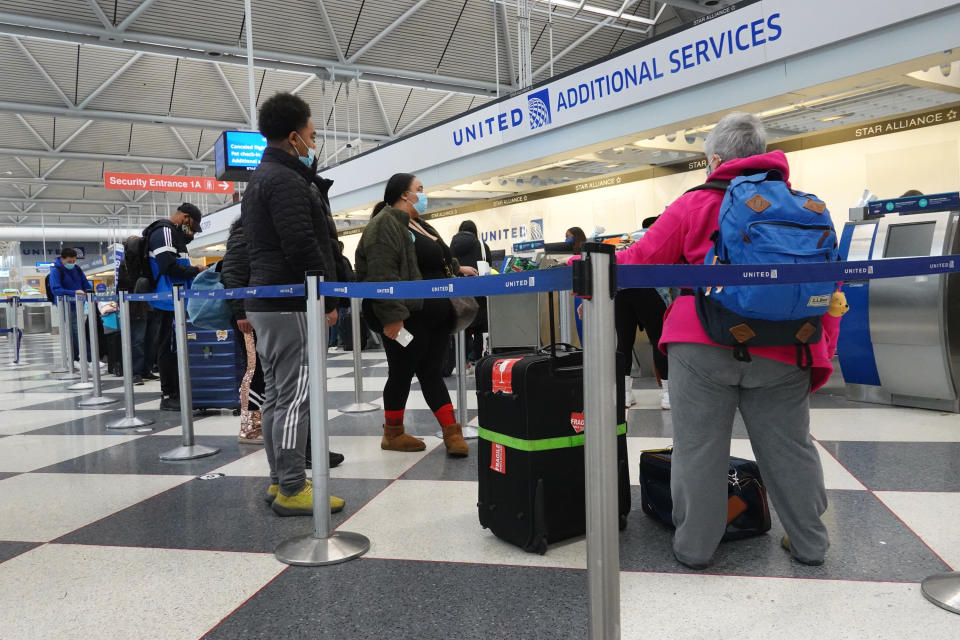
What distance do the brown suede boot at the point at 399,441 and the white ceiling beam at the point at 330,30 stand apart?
1114 centimetres

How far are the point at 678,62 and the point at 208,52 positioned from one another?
1075 centimetres

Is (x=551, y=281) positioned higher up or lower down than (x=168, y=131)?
lower down

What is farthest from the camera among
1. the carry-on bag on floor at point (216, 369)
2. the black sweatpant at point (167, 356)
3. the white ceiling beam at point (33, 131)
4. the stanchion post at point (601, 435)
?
the white ceiling beam at point (33, 131)

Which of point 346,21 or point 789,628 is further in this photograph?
point 346,21

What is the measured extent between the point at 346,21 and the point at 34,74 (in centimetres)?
700

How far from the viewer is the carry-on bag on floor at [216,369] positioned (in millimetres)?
4961

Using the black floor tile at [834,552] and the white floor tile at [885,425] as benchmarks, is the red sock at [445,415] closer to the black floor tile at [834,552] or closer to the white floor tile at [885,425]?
the black floor tile at [834,552]

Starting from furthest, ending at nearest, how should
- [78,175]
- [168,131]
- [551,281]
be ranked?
[78,175] → [168,131] → [551,281]

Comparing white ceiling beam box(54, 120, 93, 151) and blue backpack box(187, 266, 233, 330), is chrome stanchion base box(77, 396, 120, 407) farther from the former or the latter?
white ceiling beam box(54, 120, 93, 151)

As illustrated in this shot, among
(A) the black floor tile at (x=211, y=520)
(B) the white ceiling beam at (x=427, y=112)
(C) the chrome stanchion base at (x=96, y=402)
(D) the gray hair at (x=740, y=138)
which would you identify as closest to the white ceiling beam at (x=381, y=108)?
(B) the white ceiling beam at (x=427, y=112)

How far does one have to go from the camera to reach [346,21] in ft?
42.4

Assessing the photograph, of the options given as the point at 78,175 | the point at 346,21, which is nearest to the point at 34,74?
the point at 346,21

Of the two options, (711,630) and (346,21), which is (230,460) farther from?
(346,21)

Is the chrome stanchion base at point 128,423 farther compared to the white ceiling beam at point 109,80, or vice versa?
the white ceiling beam at point 109,80
